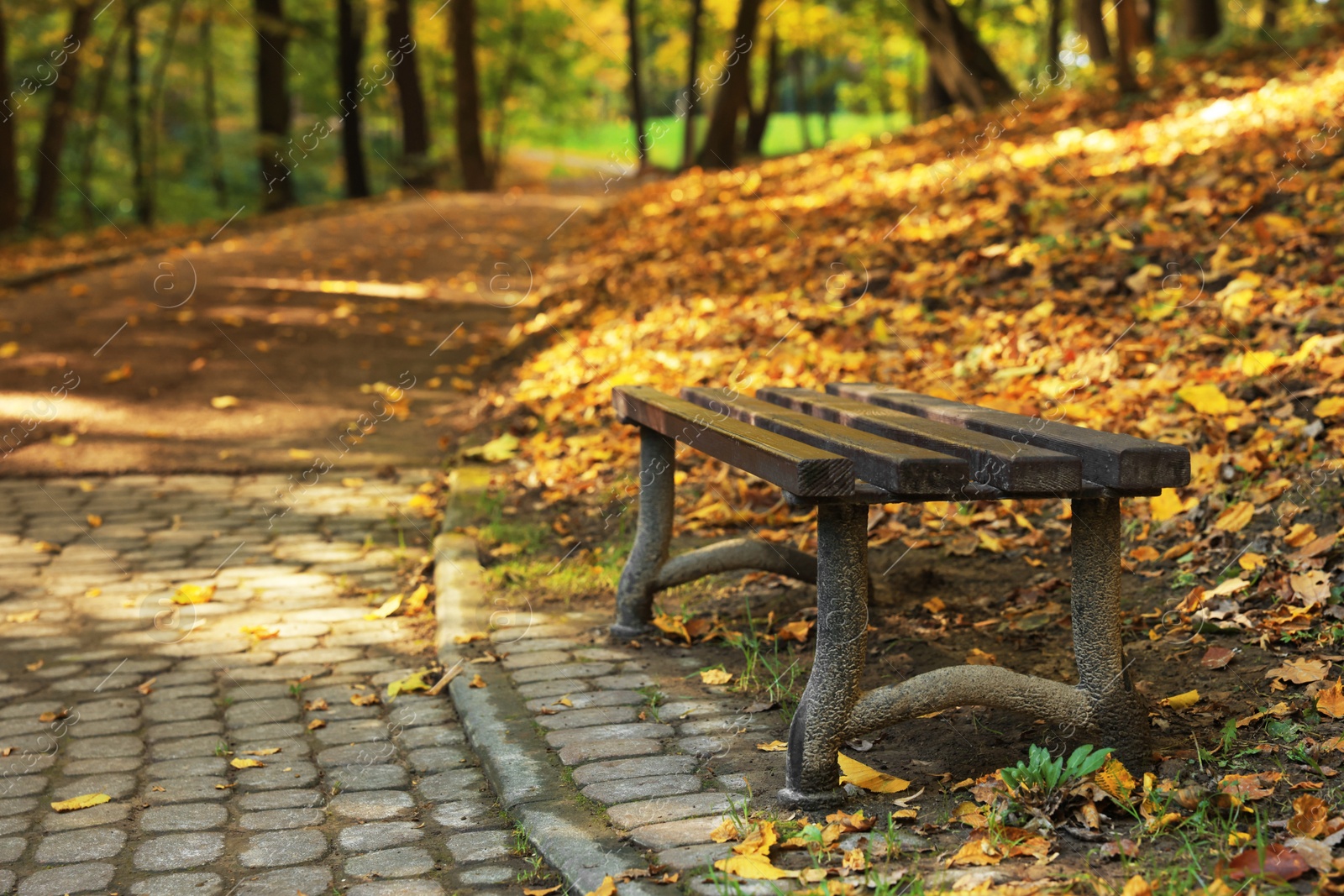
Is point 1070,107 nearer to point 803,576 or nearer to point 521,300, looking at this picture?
point 521,300

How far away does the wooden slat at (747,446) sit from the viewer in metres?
2.80

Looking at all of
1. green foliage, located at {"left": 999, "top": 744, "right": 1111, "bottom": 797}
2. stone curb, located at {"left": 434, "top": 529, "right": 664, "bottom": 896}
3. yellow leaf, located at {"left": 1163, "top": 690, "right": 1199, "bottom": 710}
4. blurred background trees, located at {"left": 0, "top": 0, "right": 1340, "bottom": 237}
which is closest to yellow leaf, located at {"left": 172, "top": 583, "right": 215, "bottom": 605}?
stone curb, located at {"left": 434, "top": 529, "right": 664, "bottom": 896}

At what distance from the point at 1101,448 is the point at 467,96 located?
72.0 feet

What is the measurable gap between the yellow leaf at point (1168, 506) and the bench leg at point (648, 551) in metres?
1.72

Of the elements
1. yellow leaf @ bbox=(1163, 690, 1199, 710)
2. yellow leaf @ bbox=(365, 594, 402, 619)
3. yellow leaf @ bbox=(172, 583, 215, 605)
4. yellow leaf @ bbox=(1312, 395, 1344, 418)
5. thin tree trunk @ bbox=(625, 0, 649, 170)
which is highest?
thin tree trunk @ bbox=(625, 0, 649, 170)

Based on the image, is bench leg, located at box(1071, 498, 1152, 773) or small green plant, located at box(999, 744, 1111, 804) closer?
small green plant, located at box(999, 744, 1111, 804)

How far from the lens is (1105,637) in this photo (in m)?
3.02

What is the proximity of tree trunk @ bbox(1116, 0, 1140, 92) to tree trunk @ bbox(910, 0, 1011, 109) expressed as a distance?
1650 mm

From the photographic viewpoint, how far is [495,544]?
538cm

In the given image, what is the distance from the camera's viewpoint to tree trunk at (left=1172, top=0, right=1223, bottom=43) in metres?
14.2

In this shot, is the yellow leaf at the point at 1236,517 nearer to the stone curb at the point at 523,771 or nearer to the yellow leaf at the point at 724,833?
the yellow leaf at the point at 724,833

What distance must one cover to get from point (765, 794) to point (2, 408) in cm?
664

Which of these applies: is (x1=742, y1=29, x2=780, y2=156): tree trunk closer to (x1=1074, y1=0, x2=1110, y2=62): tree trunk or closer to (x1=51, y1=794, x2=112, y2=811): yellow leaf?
(x1=1074, y1=0, x2=1110, y2=62): tree trunk

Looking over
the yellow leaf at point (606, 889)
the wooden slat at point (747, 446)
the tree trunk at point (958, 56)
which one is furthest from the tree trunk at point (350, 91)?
the yellow leaf at point (606, 889)
